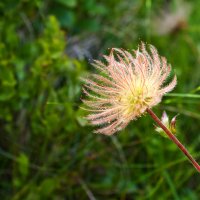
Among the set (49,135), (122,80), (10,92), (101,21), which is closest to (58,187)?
(49,135)

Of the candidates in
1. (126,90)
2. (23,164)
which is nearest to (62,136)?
(23,164)

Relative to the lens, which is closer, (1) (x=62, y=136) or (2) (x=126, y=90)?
(2) (x=126, y=90)

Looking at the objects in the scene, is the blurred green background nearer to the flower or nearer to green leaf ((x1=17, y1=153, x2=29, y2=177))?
green leaf ((x1=17, y1=153, x2=29, y2=177))

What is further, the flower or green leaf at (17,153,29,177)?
green leaf at (17,153,29,177)

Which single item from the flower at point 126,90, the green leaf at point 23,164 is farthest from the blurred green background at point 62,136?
the flower at point 126,90

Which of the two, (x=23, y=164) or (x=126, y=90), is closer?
(x=126, y=90)

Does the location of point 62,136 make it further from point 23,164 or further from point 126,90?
point 126,90

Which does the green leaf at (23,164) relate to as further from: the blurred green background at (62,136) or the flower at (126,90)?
the flower at (126,90)

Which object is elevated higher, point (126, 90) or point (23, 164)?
point (23, 164)

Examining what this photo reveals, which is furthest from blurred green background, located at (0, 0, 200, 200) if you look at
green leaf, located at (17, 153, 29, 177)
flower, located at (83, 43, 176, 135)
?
flower, located at (83, 43, 176, 135)
